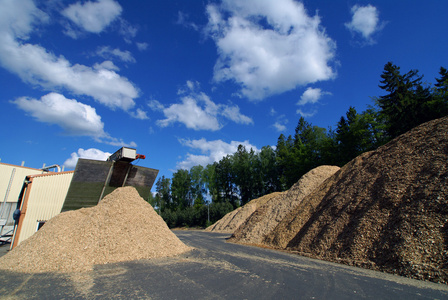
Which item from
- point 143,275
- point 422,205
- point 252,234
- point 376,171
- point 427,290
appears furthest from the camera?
point 252,234

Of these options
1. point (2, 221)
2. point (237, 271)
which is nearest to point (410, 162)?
point (237, 271)

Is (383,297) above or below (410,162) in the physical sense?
below

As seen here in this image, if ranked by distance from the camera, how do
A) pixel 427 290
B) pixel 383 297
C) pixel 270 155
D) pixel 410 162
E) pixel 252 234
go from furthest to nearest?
pixel 270 155 → pixel 252 234 → pixel 410 162 → pixel 427 290 → pixel 383 297

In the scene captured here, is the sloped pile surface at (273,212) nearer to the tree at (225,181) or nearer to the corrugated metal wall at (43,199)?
the corrugated metal wall at (43,199)

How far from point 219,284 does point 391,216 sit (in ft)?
24.4

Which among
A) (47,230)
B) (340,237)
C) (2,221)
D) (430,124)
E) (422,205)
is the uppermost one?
(430,124)

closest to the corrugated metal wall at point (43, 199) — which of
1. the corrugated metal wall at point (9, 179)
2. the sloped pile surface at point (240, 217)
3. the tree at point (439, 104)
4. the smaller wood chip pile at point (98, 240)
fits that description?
the smaller wood chip pile at point (98, 240)

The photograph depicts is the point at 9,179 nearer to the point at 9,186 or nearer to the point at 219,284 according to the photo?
the point at 9,186

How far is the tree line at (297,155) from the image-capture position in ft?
94.0

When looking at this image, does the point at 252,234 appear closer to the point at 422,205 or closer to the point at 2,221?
the point at 422,205

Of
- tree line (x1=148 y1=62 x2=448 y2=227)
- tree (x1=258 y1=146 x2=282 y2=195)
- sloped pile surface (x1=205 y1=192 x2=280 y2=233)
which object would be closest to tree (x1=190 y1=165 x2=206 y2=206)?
tree line (x1=148 y1=62 x2=448 y2=227)

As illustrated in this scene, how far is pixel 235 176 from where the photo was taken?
65062 mm

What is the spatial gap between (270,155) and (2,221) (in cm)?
5150

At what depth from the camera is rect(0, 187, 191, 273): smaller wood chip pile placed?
8336mm
